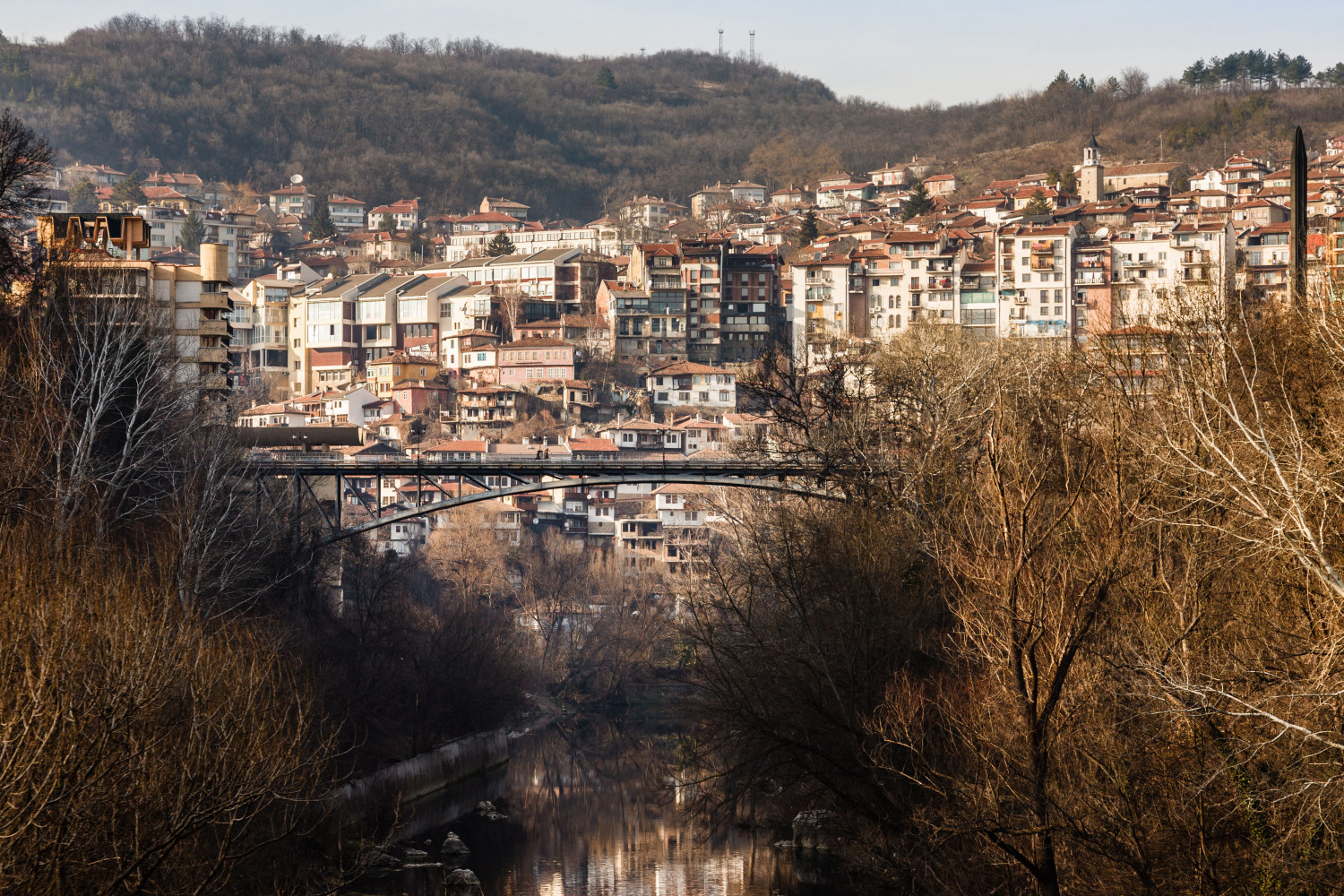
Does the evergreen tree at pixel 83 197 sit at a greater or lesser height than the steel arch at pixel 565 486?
greater

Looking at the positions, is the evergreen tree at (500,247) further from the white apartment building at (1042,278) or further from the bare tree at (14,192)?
the bare tree at (14,192)

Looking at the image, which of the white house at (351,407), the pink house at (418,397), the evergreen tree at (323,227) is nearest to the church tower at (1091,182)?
the pink house at (418,397)

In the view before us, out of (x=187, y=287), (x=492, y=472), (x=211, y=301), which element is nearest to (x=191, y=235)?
(x=187, y=287)

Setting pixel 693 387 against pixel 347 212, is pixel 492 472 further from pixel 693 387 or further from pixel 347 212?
pixel 347 212

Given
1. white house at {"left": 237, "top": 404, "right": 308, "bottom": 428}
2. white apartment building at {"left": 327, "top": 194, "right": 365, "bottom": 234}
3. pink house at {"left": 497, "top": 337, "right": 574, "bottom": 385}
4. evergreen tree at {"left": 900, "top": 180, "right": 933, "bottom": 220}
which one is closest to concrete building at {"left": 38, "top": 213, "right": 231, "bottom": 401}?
white house at {"left": 237, "top": 404, "right": 308, "bottom": 428}

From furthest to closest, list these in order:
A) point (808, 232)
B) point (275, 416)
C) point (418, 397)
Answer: point (808, 232)
point (418, 397)
point (275, 416)

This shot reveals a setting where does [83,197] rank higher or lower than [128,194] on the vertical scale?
lower

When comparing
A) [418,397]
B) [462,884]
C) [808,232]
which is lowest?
[462,884]

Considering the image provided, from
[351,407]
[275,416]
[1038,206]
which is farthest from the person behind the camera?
[1038,206]
